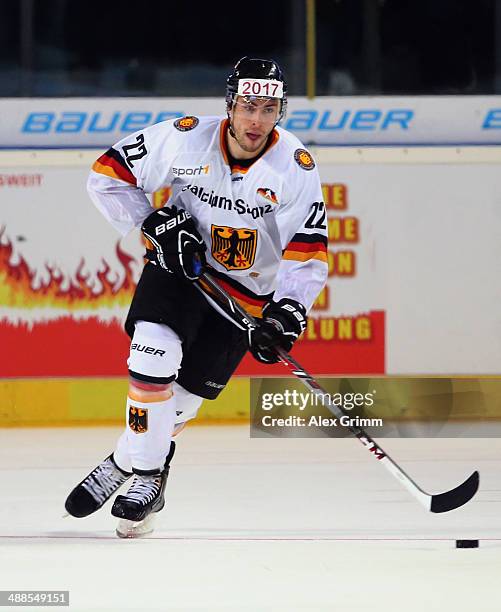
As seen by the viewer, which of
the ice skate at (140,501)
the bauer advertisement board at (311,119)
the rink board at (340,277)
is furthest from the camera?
the bauer advertisement board at (311,119)

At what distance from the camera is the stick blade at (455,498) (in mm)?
3641

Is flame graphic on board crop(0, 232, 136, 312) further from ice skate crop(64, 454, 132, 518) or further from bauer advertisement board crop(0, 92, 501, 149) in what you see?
ice skate crop(64, 454, 132, 518)

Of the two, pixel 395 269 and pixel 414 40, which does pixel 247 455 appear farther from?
pixel 414 40

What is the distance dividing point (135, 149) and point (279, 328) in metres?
0.58

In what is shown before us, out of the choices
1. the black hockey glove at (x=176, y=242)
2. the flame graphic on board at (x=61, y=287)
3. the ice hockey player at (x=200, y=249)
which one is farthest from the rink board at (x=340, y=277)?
the black hockey glove at (x=176, y=242)

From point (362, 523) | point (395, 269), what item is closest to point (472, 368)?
point (395, 269)

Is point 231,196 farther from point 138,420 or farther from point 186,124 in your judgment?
point 138,420

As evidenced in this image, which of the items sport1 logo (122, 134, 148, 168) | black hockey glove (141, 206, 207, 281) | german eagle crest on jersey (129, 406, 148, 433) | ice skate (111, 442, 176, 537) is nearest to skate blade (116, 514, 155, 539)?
ice skate (111, 442, 176, 537)

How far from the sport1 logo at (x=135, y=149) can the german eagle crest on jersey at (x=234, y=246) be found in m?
0.25

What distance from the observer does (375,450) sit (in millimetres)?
3709

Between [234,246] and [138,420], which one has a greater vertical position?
[234,246]

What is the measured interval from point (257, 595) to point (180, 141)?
127cm

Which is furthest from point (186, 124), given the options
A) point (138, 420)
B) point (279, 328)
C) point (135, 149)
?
point (138, 420)

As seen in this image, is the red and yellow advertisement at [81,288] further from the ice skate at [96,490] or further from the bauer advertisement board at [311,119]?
the ice skate at [96,490]
